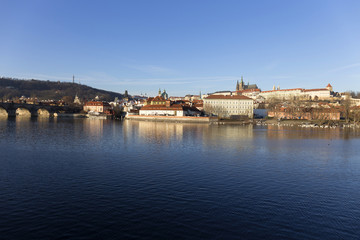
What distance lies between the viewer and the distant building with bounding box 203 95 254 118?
364ft

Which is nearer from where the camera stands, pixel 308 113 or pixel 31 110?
pixel 308 113

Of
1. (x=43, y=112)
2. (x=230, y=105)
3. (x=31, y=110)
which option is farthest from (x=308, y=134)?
(x=43, y=112)

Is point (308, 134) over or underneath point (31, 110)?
underneath

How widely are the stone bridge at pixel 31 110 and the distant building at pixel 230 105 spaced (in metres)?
70.7

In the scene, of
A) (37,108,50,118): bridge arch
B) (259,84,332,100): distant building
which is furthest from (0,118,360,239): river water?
(259,84,332,100): distant building

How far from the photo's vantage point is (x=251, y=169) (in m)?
20.1

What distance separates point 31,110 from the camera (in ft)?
395

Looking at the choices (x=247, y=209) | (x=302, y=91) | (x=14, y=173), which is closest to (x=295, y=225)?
(x=247, y=209)

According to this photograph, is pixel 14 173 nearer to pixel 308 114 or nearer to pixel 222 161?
pixel 222 161

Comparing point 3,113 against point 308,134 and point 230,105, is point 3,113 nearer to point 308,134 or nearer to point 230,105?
point 230,105

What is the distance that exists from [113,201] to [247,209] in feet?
20.3

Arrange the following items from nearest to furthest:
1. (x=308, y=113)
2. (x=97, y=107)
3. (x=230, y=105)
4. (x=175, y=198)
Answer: (x=175, y=198) < (x=308, y=113) < (x=230, y=105) < (x=97, y=107)

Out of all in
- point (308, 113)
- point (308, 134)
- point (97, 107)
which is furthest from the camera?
A: point (97, 107)

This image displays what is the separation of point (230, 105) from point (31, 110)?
284 feet
